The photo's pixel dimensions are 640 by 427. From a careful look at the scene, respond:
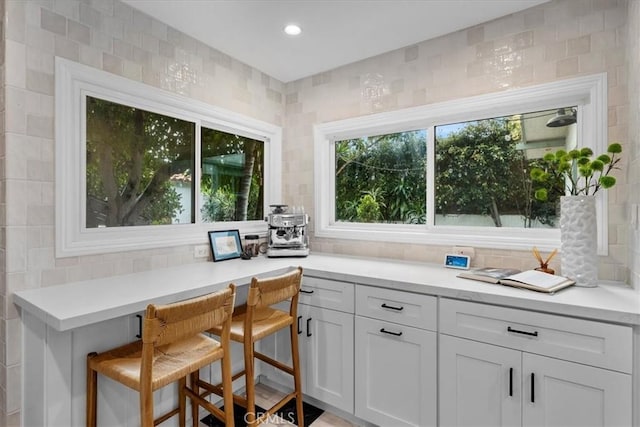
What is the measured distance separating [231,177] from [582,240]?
95.2 inches

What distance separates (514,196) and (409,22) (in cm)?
133

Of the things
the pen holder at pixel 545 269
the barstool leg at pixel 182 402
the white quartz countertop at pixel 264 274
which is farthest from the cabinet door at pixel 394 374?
the barstool leg at pixel 182 402

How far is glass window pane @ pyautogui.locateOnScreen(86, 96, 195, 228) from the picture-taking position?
1.94 metres

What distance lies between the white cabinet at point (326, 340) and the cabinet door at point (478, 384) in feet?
1.84

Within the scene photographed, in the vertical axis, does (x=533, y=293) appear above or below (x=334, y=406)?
above

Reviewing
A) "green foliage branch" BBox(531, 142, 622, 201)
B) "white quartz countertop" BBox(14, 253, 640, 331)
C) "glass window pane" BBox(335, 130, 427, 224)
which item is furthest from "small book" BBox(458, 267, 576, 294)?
"glass window pane" BBox(335, 130, 427, 224)

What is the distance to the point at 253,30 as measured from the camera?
7.52 feet

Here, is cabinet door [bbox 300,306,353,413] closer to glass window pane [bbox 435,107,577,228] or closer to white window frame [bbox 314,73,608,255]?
white window frame [bbox 314,73,608,255]

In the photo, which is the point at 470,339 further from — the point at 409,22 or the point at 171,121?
the point at 171,121

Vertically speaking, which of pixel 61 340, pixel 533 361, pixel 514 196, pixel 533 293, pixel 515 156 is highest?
pixel 515 156

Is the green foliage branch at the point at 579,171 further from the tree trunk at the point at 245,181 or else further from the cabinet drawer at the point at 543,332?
the tree trunk at the point at 245,181

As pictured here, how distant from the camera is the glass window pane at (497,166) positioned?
211cm

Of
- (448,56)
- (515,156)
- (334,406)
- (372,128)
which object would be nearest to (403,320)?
(334,406)

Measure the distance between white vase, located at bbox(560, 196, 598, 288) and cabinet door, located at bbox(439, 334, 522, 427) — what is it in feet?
1.88
